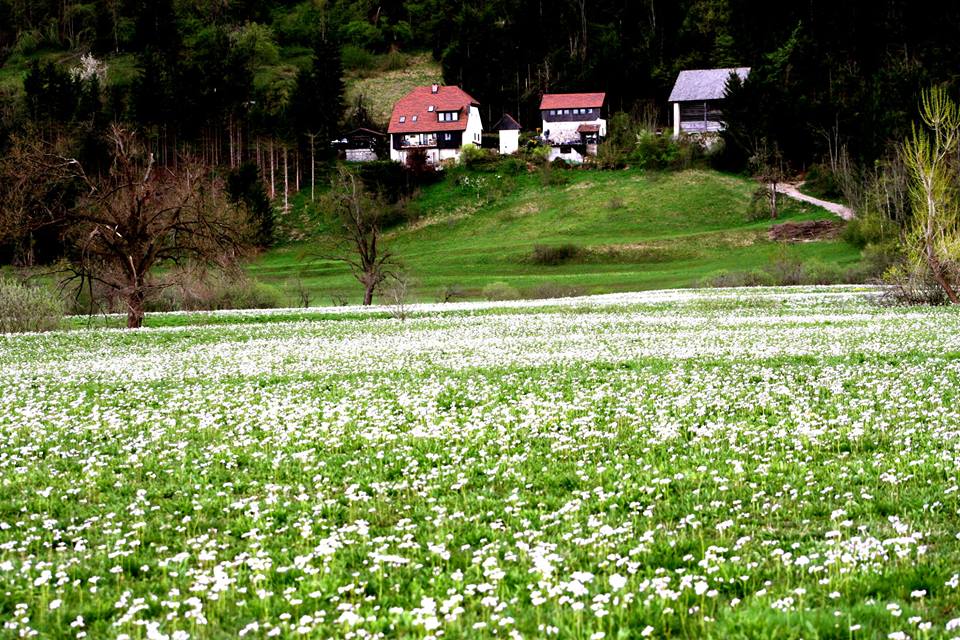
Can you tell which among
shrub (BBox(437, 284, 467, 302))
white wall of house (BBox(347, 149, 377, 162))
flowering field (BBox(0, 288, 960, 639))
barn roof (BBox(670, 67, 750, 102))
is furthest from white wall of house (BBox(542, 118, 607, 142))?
flowering field (BBox(0, 288, 960, 639))

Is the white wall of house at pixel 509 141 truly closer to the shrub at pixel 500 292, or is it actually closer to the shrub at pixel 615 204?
the shrub at pixel 615 204

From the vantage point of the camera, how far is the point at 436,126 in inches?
6260

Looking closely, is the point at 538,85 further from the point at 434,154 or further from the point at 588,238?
the point at 588,238

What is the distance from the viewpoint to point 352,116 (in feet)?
552

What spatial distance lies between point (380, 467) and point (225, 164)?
143 meters

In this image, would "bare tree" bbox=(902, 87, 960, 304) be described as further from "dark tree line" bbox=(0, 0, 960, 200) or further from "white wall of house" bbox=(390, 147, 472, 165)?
"white wall of house" bbox=(390, 147, 472, 165)

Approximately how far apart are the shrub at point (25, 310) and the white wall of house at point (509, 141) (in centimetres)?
11447

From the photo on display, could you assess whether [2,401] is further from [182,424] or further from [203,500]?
[203,500]

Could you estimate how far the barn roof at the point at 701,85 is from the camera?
497ft

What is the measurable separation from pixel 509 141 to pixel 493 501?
5881 inches

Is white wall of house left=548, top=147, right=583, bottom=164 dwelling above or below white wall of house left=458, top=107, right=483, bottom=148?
below

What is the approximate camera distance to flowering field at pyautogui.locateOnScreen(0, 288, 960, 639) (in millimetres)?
6840

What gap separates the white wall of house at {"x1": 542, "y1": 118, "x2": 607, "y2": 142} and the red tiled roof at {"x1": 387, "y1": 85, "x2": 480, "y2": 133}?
1610 centimetres

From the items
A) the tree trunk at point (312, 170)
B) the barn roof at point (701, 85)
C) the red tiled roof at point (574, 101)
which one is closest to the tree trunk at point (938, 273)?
the tree trunk at point (312, 170)
